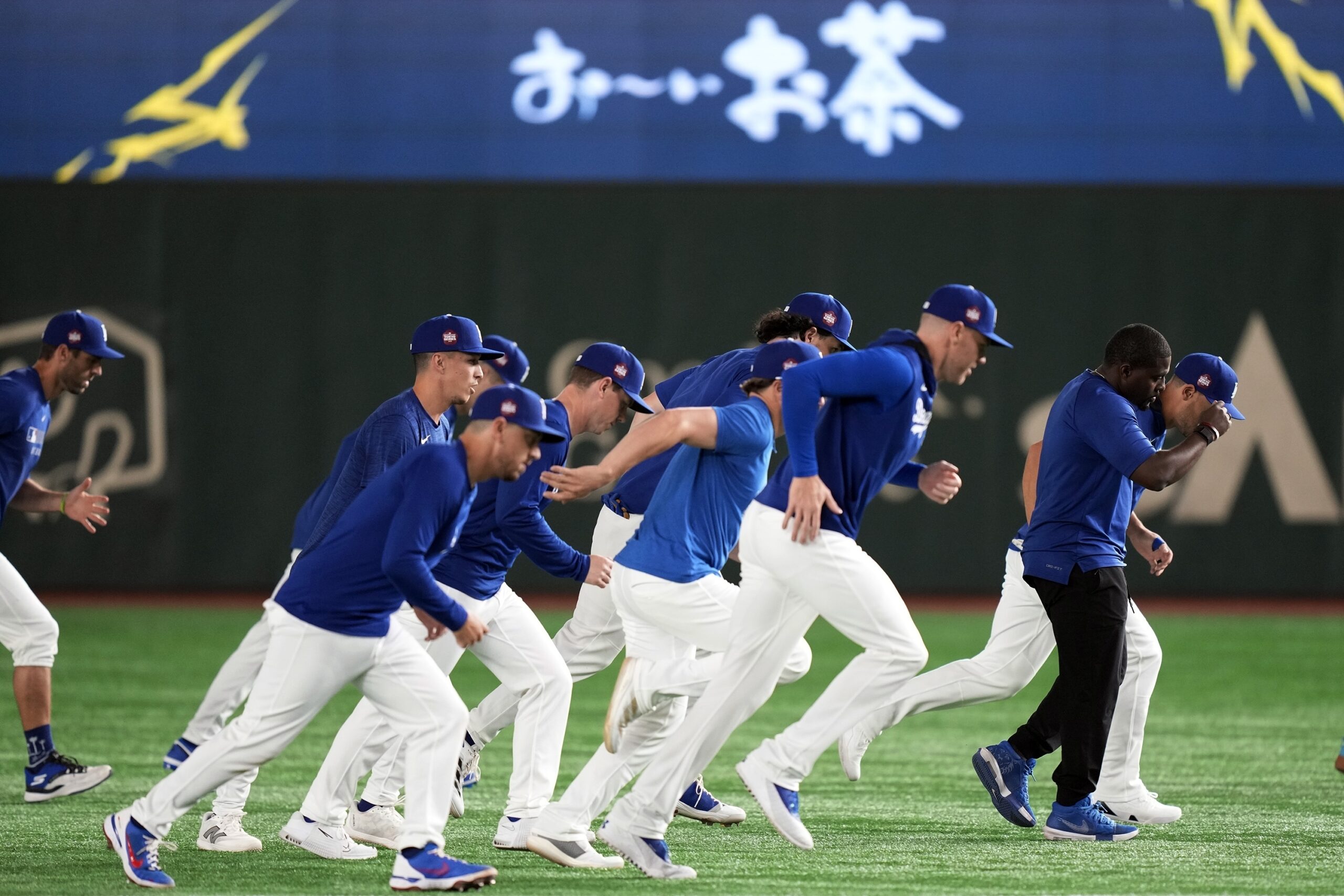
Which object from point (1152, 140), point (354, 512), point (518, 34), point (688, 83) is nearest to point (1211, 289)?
point (1152, 140)

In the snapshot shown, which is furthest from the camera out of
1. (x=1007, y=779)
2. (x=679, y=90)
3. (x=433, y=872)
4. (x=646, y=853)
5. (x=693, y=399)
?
(x=679, y=90)

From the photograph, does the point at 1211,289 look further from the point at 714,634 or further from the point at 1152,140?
the point at 714,634

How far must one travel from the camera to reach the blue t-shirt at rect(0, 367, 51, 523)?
737 cm

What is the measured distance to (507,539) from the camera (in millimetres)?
6648

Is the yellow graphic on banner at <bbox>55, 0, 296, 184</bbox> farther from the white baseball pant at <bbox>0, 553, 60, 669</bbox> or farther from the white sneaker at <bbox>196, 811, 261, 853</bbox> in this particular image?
the white sneaker at <bbox>196, 811, 261, 853</bbox>

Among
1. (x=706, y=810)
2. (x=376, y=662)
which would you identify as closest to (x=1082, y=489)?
(x=706, y=810)

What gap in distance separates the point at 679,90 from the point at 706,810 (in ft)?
46.1

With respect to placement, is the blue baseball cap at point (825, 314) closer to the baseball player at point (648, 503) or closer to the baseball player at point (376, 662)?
the baseball player at point (648, 503)

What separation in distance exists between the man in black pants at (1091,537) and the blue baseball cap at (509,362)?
2298 millimetres

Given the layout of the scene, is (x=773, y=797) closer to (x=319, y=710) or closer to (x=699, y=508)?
(x=699, y=508)

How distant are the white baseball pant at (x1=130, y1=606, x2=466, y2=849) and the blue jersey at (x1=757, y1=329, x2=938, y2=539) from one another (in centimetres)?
147

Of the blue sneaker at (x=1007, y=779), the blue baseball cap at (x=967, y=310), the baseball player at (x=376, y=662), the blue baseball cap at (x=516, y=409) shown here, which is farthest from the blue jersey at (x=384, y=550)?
the blue sneaker at (x=1007, y=779)

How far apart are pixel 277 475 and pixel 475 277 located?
286cm

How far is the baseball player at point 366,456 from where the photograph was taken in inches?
254
